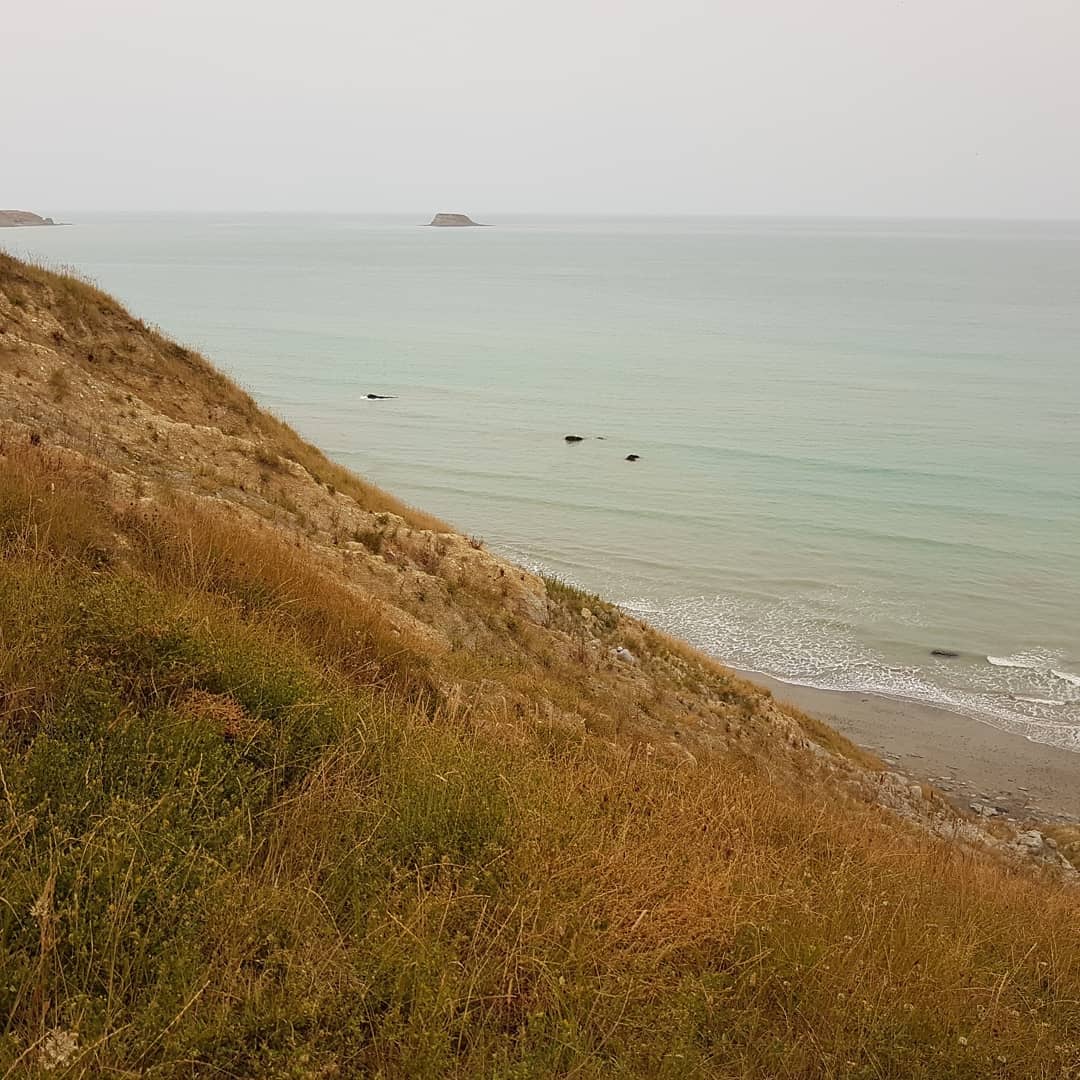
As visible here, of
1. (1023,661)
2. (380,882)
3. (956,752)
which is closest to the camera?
(380,882)

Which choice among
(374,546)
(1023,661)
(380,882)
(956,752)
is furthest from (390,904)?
(1023,661)

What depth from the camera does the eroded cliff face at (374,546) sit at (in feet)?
34.0

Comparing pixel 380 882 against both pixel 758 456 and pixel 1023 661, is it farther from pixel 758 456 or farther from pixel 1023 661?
pixel 758 456

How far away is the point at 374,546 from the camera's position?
13.7 metres

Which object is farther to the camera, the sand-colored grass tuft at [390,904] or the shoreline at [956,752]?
the shoreline at [956,752]

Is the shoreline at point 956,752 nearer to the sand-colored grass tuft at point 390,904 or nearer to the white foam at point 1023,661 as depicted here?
the white foam at point 1023,661

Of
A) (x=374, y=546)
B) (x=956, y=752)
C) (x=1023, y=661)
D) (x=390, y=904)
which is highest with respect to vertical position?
(x=390, y=904)

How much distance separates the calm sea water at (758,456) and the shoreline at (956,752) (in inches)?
22.8

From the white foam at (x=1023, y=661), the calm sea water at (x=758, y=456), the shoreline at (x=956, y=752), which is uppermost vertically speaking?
the calm sea water at (x=758, y=456)

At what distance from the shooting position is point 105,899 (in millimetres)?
3387

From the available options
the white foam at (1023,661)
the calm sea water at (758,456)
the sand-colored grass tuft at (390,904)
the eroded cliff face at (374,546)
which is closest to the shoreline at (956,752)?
the calm sea water at (758,456)

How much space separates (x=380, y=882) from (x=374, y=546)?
996 centimetres

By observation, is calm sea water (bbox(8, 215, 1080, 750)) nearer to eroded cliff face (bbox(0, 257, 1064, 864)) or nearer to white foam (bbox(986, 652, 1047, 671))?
white foam (bbox(986, 652, 1047, 671))

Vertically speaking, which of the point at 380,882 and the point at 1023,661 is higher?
the point at 380,882
